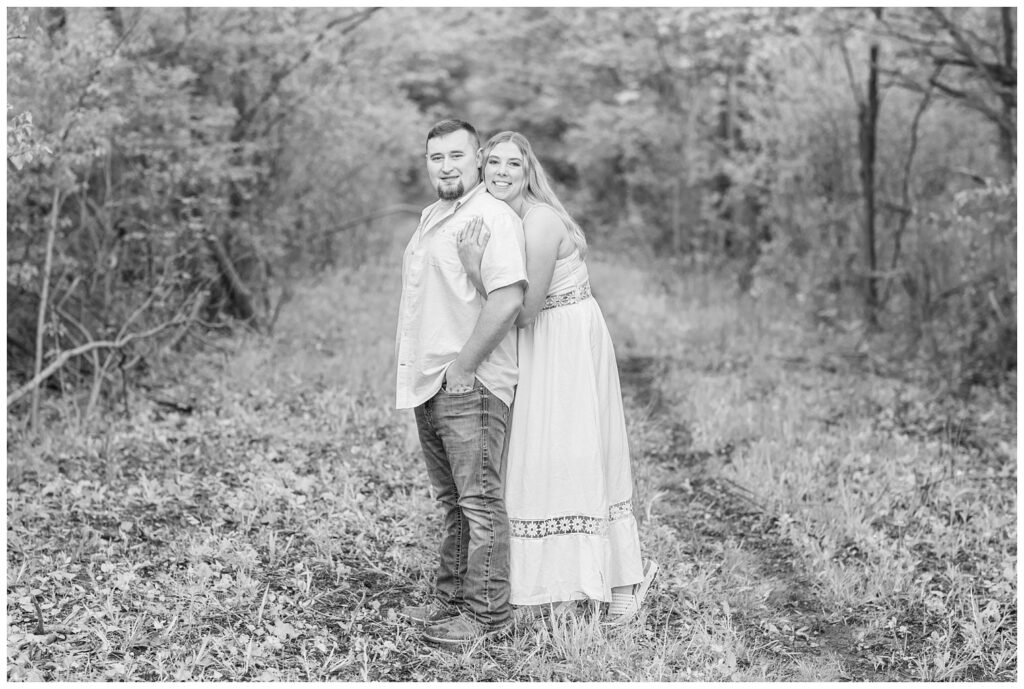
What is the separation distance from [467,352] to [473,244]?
0.40 meters

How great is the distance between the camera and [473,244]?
12.6 feet

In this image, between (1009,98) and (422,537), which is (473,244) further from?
(1009,98)

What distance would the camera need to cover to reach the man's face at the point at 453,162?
3930mm

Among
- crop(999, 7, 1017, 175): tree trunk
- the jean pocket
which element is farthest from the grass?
crop(999, 7, 1017, 175): tree trunk

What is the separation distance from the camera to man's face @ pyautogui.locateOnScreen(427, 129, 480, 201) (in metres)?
3.93

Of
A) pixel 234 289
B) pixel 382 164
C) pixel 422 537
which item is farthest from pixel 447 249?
pixel 382 164

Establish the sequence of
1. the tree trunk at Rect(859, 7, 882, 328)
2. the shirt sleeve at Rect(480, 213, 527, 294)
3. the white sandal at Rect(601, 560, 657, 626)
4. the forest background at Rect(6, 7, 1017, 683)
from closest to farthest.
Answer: the shirt sleeve at Rect(480, 213, 527, 294) → the white sandal at Rect(601, 560, 657, 626) → the forest background at Rect(6, 7, 1017, 683) → the tree trunk at Rect(859, 7, 882, 328)

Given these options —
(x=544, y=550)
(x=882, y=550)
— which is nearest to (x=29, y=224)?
(x=544, y=550)

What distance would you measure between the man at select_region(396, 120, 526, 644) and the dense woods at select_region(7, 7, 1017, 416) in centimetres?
182

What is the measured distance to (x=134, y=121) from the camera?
26.9ft

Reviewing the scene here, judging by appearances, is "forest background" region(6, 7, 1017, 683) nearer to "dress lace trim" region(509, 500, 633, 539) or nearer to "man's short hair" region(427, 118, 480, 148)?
"man's short hair" region(427, 118, 480, 148)

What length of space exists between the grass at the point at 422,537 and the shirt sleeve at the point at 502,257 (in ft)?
4.50

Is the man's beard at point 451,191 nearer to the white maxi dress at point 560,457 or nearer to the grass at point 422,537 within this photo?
the white maxi dress at point 560,457

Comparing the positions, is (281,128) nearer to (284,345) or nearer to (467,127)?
(284,345)
